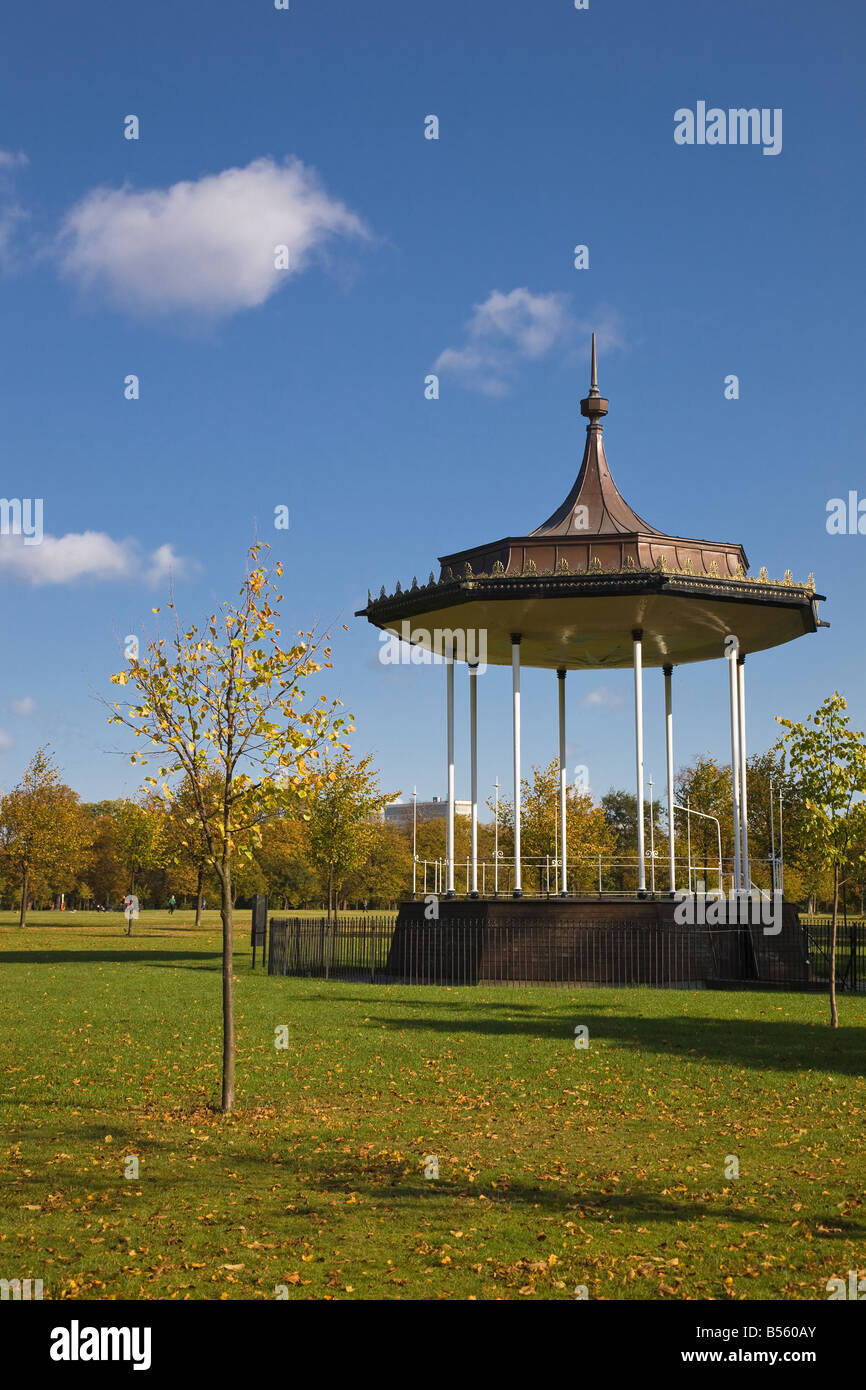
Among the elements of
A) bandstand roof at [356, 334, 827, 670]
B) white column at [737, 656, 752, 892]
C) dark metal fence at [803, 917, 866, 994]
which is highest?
bandstand roof at [356, 334, 827, 670]

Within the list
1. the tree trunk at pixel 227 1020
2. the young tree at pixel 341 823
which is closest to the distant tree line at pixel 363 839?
the young tree at pixel 341 823

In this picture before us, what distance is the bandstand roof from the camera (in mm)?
27344

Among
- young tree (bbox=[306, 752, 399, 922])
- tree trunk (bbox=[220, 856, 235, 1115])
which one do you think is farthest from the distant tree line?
tree trunk (bbox=[220, 856, 235, 1115])

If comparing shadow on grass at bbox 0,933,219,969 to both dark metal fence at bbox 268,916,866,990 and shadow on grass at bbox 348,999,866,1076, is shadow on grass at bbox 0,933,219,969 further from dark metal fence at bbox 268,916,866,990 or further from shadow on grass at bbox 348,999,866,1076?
shadow on grass at bbox 348,999,866,1076

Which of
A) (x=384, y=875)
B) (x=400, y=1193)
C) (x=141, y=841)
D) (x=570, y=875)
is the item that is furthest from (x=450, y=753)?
(x=384, y=875)

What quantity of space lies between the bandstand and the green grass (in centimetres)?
764

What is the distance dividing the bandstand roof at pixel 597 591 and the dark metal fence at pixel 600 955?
755 cm

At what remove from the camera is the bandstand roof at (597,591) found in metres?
27.3

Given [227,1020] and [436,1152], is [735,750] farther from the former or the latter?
[436,1152]

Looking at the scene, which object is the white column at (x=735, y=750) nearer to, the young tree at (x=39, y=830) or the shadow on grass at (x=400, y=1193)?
the shadow on grass at (x=400, y=1193)

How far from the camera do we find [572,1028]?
1909 centimetres

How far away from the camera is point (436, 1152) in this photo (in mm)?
11109
